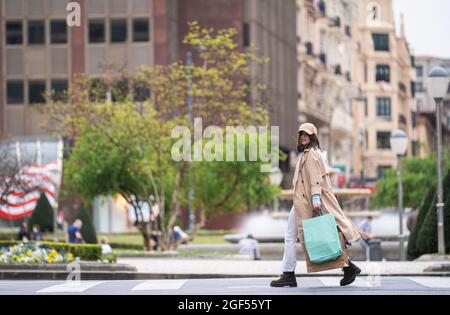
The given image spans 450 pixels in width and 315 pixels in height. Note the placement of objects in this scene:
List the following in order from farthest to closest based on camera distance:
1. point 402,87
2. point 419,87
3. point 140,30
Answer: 1. point 419,87
2. point 402,87
3. point 140,30

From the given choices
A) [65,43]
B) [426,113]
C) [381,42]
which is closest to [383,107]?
[381,42]

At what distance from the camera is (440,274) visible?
22.8m

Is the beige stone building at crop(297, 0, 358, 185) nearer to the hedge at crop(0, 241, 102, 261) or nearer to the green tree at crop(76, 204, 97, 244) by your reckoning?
the green tree at crop(76, 204, 97, 244)

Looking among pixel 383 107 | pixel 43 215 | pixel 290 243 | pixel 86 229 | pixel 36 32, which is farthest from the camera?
pixel 383 107

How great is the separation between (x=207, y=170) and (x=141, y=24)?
81.7ft

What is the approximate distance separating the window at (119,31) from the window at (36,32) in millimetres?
3586

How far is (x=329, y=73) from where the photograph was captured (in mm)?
99188

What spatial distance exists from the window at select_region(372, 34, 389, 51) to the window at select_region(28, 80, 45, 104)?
5646 cm

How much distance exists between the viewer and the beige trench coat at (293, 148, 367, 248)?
16328 millimetres

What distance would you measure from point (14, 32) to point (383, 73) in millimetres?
57378

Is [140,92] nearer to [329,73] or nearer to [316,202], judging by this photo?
[316,202]

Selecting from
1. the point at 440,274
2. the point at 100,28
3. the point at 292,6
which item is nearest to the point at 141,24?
the point at 100,28

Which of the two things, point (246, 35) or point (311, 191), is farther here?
point (246, 35)

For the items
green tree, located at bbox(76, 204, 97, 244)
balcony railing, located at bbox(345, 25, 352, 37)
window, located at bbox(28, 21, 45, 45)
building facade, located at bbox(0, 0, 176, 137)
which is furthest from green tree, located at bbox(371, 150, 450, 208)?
green tree, located at bbox(76, 204, 97, 244)
